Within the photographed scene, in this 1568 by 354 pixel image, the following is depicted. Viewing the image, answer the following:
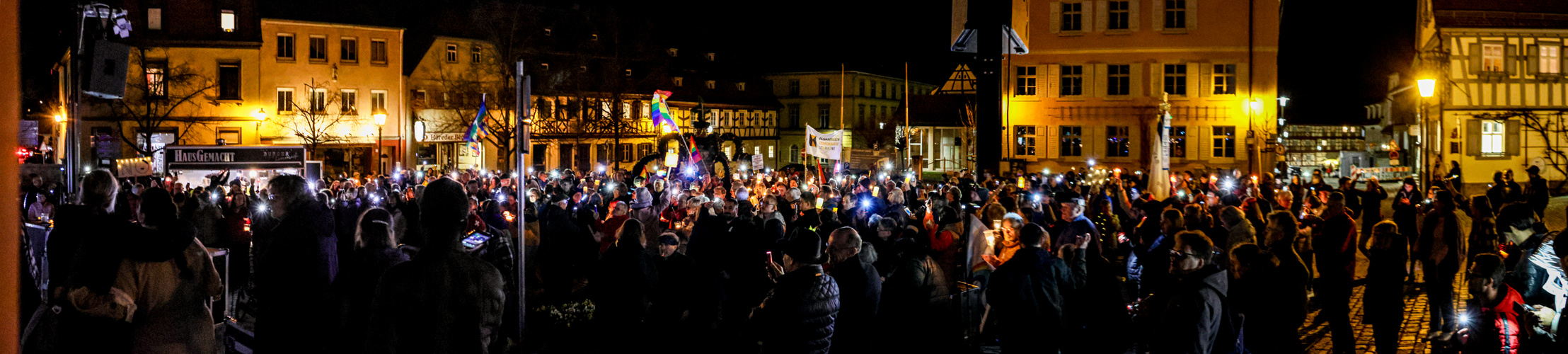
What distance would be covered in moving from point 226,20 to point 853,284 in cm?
3962

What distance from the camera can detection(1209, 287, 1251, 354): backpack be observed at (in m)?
5.16

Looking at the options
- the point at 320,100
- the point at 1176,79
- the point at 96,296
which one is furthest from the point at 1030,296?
the point at 320,100

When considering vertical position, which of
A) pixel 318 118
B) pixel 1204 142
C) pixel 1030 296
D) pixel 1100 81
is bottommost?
pixel 1030 296

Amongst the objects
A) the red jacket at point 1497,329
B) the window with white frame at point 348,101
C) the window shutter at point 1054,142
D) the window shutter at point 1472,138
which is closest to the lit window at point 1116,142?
the window shutter at point 1054,142

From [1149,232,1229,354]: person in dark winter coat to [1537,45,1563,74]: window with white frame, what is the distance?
34.5m

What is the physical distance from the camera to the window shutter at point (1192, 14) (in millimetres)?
32781

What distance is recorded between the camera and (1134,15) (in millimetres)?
33250

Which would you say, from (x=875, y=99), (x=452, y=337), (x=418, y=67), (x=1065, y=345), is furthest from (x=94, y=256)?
(x=875, y=99)

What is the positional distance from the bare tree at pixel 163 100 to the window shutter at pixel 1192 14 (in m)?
34.0

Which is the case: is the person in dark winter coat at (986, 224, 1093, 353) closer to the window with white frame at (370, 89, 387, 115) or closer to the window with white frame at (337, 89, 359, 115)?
the window with white frame at (337, 89, 359, 115)

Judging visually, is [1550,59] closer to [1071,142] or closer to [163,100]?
[1071,142]

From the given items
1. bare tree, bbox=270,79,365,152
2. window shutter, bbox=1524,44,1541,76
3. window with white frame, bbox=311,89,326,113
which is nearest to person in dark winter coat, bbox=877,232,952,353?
window shutter, bbox=1524,44,1541,76

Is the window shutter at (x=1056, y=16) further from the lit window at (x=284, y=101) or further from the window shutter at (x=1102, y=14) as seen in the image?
the lit window at (x=284, y=101)

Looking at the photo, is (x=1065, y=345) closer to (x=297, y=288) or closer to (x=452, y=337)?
(x=452, y=337)
